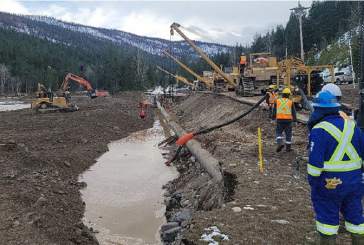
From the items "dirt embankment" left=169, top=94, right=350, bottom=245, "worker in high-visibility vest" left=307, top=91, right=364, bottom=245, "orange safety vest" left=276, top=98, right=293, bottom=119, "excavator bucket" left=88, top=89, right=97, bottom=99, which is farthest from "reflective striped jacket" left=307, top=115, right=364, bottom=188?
"excavator bucket" left=88, top=89, right=97, bottom=99

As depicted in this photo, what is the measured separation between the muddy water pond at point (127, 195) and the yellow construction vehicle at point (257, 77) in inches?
417

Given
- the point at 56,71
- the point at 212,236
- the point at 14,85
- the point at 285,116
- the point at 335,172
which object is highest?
the point at 56,71

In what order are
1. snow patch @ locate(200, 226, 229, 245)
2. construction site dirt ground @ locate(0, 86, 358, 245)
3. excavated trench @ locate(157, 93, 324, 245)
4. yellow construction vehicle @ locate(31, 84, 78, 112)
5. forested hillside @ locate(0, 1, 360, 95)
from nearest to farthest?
snow patch @ locate(200, 226, 229, 245)
excavated trench @ locate(157, 93, 324, 245)
construction site dirt ground @ locate(0, 86, 358, 245)
yellow construction vehicle @ locate(31, 84, 78, 112)
forested hillside @ locate(0, 1, 360, 95)

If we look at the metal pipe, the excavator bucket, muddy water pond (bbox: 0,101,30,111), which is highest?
the excavator bucket

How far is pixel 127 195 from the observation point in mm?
10539

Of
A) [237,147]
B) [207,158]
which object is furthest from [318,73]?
[207,158]

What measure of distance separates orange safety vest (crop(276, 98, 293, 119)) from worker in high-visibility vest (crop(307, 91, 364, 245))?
18.9 ft

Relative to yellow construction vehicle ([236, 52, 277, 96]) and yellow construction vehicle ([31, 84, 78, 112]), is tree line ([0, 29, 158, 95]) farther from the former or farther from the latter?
yellow construction vehicle ([236, 52, 277, 96])

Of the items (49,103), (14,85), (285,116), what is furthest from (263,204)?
(14,85)

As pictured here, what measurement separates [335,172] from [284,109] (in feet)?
19.8

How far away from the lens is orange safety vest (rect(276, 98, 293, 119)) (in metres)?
9.27

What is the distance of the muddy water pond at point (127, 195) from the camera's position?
793 cm

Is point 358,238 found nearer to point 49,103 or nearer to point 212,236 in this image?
point 212,236

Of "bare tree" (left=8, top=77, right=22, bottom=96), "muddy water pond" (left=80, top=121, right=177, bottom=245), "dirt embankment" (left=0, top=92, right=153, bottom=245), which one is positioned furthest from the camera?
"bare tree" (left=8, top=77, right=22, bottom=96)
